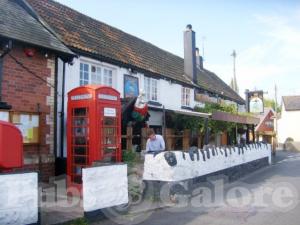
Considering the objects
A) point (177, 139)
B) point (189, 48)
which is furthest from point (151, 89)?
point (189, 48)

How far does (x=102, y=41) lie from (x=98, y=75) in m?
2.28

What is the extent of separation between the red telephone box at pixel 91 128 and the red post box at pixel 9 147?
8.40 feet

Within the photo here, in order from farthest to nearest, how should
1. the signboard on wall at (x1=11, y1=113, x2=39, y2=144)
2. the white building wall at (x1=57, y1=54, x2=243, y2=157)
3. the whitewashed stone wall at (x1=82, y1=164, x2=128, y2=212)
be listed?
1. the white building wall at (x1=57, y1=54, x2=243, y2=157)
2. the signboard on wall at (x1=11, y1=113, x2=39, y2=144)
3. the whitewashed stone wall at (x1=82, y1=164, x2=128, y2=212)

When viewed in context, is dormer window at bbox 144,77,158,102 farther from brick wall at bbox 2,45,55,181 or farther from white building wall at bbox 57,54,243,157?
brick wall at bbox 2,45,55,181

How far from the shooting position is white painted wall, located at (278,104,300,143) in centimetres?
5694

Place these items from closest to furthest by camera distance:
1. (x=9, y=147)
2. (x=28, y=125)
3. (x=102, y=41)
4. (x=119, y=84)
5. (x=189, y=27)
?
(x=9, y=147)
(x=28, y=125)
(x=119, y=84)
(x=102, y=41)
(x=189, y=27)

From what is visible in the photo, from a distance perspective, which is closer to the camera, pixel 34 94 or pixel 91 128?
pixel 91 128

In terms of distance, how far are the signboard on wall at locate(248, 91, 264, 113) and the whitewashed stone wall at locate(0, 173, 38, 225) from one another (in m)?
26.1

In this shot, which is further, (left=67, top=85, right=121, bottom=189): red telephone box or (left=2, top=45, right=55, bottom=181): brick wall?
(left=2, top=45, right=55, bottom=181): brick wall

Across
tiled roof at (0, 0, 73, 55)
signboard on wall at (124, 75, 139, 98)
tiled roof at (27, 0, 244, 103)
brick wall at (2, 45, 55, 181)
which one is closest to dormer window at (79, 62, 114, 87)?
tiled roof at (27, 0, 244, 103)

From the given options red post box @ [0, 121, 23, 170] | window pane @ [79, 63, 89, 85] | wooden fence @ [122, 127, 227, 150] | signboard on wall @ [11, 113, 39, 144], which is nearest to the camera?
red post box @ [0, 121, 23, 170]

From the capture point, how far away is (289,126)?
2269 inches

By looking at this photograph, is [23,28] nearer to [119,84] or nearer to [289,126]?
[119,84]

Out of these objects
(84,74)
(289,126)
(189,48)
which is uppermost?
(189,48)
